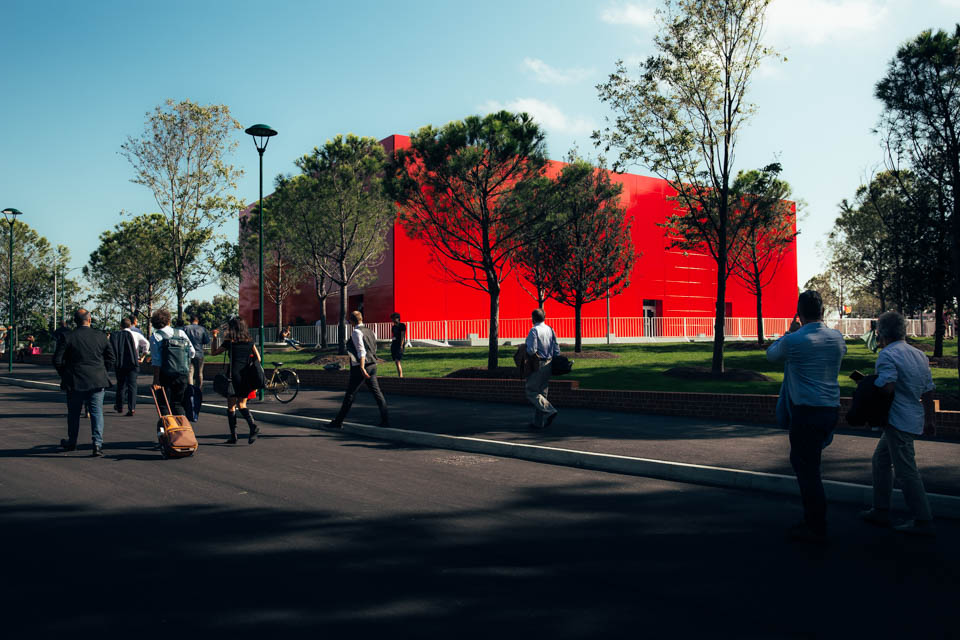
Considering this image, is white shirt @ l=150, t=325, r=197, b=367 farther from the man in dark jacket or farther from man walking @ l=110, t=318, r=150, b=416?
man walking @ l=110, t=318, r=150, b=416

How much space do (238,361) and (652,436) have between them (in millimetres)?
5824

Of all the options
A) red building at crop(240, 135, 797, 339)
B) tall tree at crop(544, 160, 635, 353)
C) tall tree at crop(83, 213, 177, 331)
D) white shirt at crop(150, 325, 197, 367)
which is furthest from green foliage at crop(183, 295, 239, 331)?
white shirt at crop(150, 325, 197, 367)

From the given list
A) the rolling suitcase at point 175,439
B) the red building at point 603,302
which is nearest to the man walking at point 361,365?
the rolling suitcase at point 175,439

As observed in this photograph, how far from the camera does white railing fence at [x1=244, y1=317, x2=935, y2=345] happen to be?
3238 centimetres

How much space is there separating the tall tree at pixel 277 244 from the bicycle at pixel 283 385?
1137 cm

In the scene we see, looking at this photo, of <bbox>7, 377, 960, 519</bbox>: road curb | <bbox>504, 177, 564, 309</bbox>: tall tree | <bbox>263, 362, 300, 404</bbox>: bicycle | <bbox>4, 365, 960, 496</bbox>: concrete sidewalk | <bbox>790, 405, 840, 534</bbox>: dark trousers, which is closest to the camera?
<bbox>790, 405, 840, 534</bbox>: dark trousers

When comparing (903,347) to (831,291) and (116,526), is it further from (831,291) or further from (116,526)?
(831,291)

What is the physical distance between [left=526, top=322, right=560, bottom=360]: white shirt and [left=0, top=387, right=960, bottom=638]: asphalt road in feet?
9.19

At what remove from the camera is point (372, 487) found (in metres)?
6.73

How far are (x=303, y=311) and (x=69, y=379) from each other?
35084 mm

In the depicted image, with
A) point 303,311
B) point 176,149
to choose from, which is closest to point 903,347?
point 176,149

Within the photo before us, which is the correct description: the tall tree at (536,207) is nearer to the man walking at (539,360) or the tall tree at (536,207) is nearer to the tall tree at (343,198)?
the tall tree at (343,198)

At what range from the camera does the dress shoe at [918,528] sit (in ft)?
16.7

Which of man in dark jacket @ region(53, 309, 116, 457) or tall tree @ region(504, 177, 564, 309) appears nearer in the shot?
man in dark jacket @ region(53, 309, 116, 457)
